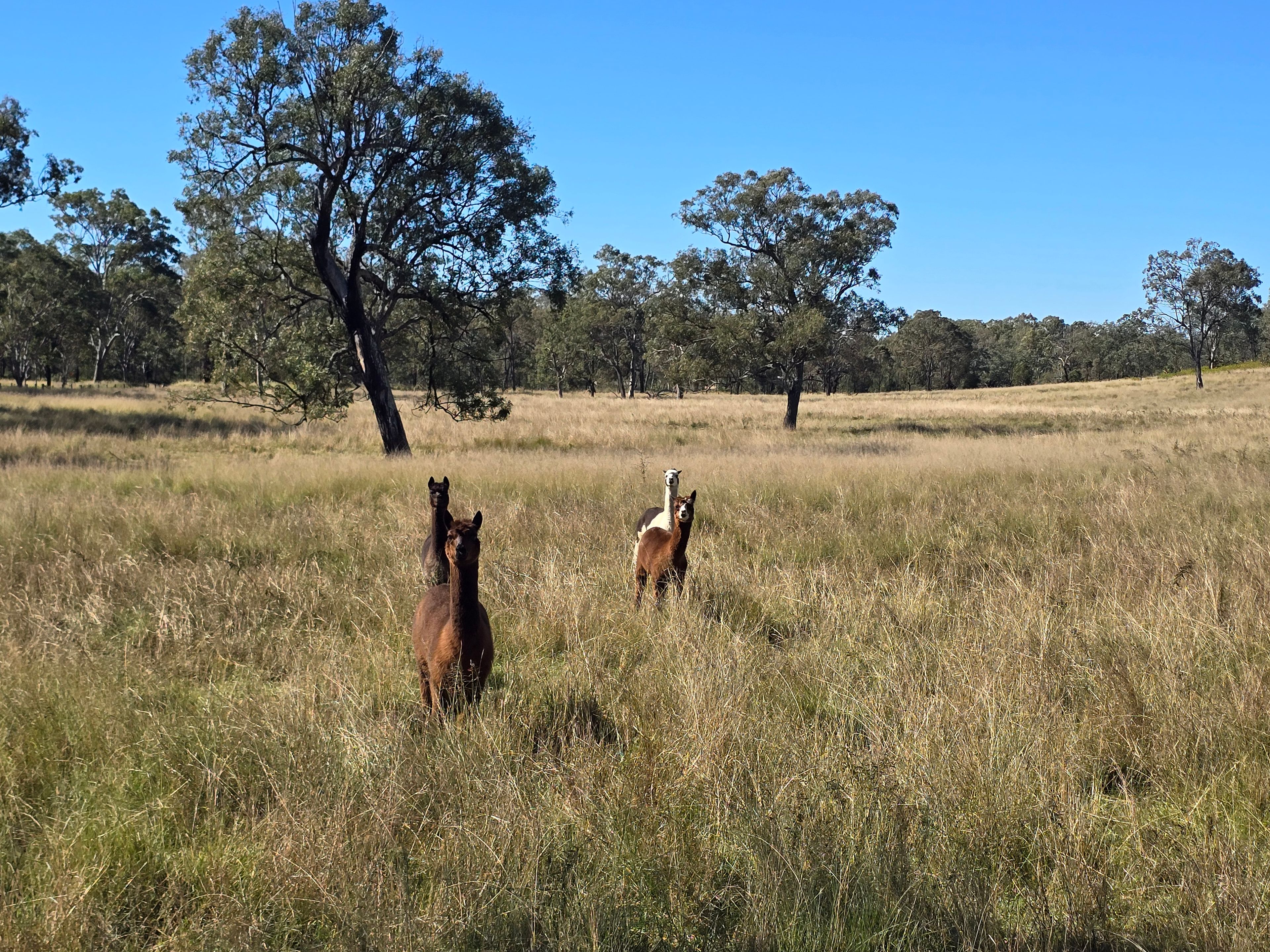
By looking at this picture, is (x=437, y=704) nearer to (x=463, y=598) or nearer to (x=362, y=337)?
(x=463, y=598)

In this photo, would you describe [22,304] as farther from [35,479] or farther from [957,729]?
[957,729]

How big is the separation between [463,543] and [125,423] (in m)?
25.0

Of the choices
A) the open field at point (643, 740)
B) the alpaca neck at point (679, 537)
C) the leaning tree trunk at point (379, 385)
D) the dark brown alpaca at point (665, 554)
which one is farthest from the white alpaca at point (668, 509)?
the leaning tree trunk at point (379, 385)

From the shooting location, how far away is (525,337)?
86.4 meters

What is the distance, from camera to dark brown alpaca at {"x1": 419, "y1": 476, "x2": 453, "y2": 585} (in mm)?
5219

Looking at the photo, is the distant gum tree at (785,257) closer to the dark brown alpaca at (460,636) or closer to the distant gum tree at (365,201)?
the distant gum tree at (365,201)

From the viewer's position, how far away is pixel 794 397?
30828mm

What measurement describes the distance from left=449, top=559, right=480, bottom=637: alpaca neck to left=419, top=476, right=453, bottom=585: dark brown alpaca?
143cm

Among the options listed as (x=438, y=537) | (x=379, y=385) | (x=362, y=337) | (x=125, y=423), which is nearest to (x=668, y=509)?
(x=438, y=537)

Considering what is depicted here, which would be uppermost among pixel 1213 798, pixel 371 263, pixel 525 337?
pixel 525 337

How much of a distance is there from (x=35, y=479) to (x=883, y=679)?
37.6 ft

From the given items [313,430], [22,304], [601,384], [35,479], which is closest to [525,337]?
[601,384]

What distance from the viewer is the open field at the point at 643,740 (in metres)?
2.39

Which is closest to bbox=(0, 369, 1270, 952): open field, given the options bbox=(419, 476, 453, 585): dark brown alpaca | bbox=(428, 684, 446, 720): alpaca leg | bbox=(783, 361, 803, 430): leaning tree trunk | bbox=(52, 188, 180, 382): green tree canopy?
bbox=(428, 684, 446, 720): alpaca leg
